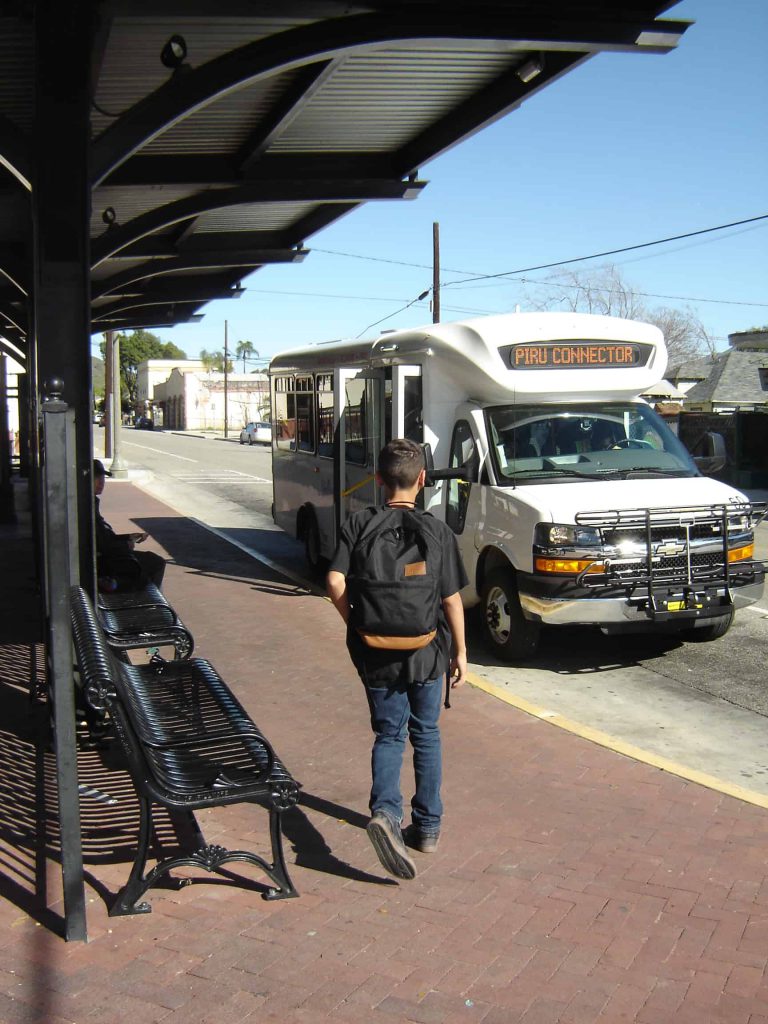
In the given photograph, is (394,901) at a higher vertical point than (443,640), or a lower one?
lower

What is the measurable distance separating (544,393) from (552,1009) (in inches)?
241

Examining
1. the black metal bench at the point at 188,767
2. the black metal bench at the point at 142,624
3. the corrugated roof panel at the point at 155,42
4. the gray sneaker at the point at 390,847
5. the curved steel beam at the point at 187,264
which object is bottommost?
the gray sneaker at the point at 390,847

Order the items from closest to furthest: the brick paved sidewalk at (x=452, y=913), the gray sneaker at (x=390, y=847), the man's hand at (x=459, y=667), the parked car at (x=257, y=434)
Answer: the brick paved sidewalk at (x=452, y=913), the gray sneaker at (x=390, y=847), the man's hand at (x=459, y=667), the parked car at (x=257, y=434)

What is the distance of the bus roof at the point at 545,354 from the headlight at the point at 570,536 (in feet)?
5.05

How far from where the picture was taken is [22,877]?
4418 millimetres

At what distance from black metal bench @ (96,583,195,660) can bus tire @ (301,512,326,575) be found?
18.0ft

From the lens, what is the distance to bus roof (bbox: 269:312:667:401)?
8832mm

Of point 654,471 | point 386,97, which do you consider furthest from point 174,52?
point 654,471

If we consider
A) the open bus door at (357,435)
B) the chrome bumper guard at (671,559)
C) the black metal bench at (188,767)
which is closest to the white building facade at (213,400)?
the open bus door at (357,435)

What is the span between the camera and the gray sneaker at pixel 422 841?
4.73 meters

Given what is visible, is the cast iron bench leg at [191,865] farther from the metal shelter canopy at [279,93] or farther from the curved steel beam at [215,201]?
the curved steel beam at [215,201]

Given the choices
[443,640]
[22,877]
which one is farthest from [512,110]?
[22,877]

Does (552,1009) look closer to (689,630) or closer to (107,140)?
(107,140)

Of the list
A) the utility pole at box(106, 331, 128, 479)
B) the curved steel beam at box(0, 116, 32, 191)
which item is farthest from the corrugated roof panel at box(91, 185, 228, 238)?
the utility pole at box(106, 331, 128, 479)
